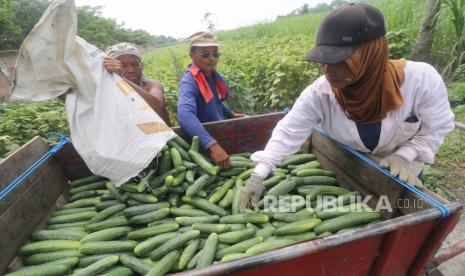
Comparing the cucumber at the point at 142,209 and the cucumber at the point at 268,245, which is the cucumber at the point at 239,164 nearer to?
the cucumber at the point at 142,209

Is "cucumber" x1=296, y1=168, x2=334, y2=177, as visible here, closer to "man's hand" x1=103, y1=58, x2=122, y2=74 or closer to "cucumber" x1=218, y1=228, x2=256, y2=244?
"cucumber" x1=218, y1=228, x2=256, y2=244

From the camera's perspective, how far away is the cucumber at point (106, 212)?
2.45 m

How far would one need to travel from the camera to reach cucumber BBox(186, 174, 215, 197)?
8.46ft

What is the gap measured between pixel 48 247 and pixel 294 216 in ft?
6.22

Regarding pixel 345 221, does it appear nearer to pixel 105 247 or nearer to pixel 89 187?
pixel 105 247

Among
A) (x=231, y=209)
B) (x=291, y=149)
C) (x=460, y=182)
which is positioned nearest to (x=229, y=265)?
(x=231, y=209)

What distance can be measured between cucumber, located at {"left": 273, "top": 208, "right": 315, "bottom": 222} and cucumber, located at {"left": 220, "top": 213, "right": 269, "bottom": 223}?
0.10 m

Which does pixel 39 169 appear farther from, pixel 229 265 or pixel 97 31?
pixel 97 31

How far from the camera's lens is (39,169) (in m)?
2.70

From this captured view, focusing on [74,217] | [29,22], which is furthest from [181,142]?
[29,22]

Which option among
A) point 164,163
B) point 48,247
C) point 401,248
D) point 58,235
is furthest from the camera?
point 164,163

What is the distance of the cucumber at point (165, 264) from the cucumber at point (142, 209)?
0.54m

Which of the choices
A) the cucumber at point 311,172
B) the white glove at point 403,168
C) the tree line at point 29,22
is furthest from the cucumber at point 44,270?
the tree line at point 29,22

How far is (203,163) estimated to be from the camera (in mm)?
2830
